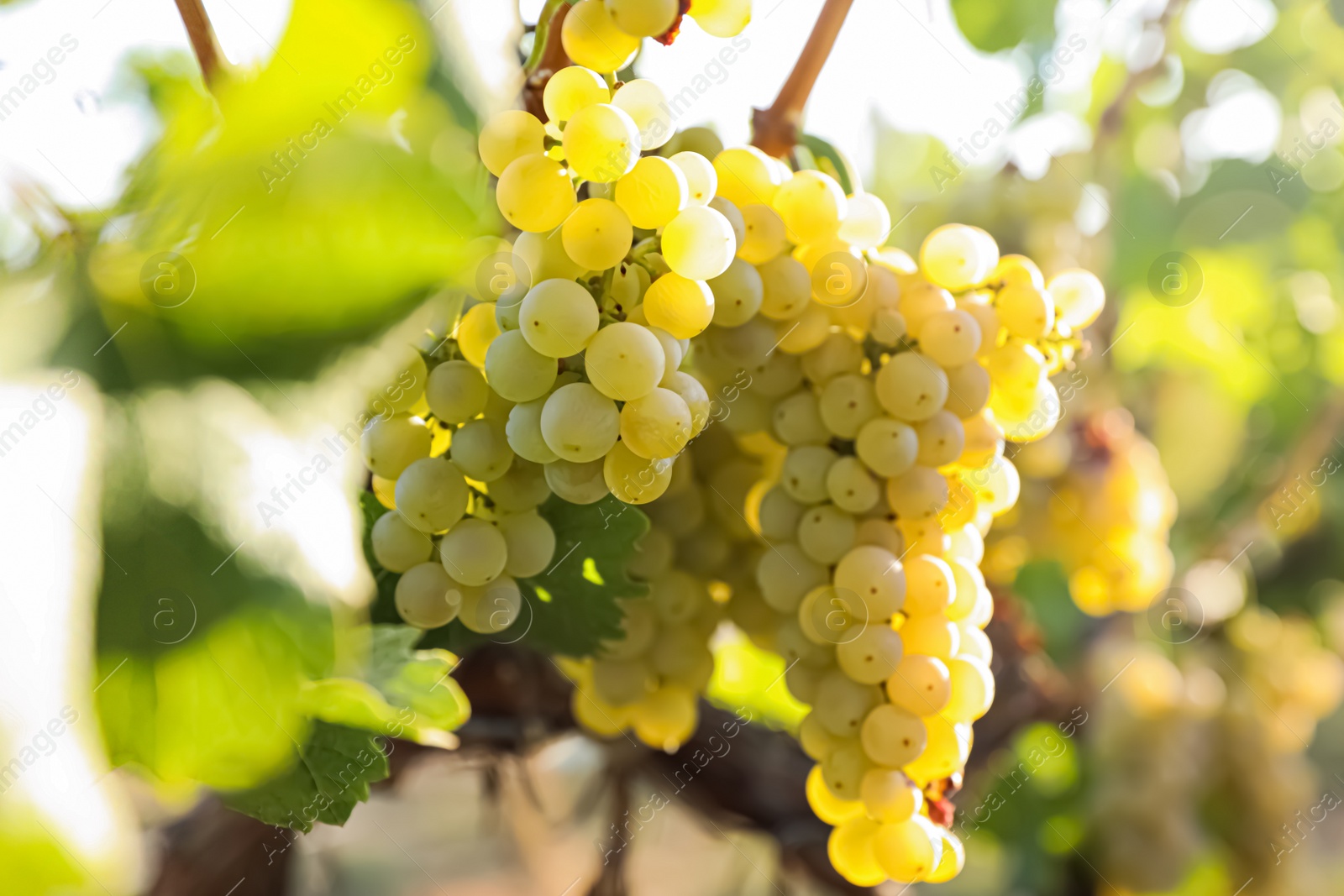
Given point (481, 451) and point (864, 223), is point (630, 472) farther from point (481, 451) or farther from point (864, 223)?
point (864, 223)

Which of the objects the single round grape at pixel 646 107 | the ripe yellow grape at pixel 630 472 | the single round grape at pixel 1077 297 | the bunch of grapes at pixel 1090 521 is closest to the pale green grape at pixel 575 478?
the ripe yellow grape at pixel 630 472

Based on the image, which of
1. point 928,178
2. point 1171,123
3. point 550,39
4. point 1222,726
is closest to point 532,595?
point 550,39

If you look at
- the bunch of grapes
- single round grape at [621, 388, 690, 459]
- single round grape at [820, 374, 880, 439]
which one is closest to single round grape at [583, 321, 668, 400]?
single round grape at [621, 388, 690, 459]

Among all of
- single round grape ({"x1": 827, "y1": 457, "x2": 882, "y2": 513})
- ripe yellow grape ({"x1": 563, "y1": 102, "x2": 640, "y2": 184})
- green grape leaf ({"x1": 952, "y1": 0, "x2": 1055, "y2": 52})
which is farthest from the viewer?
green grape leaf ({"x1": 952, "y1": 0, "x2": 1055, "y2": 52})

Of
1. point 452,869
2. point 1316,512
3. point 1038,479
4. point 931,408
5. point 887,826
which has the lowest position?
point 1316,512

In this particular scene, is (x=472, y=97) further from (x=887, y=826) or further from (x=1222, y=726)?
(x=1222, y=726)

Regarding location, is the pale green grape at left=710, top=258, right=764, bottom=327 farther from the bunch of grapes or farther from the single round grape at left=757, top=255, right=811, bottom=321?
the bunch of grapes

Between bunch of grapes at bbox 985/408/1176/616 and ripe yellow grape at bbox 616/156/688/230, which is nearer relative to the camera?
ripe yellow grape at bbox 616/156/688/230
